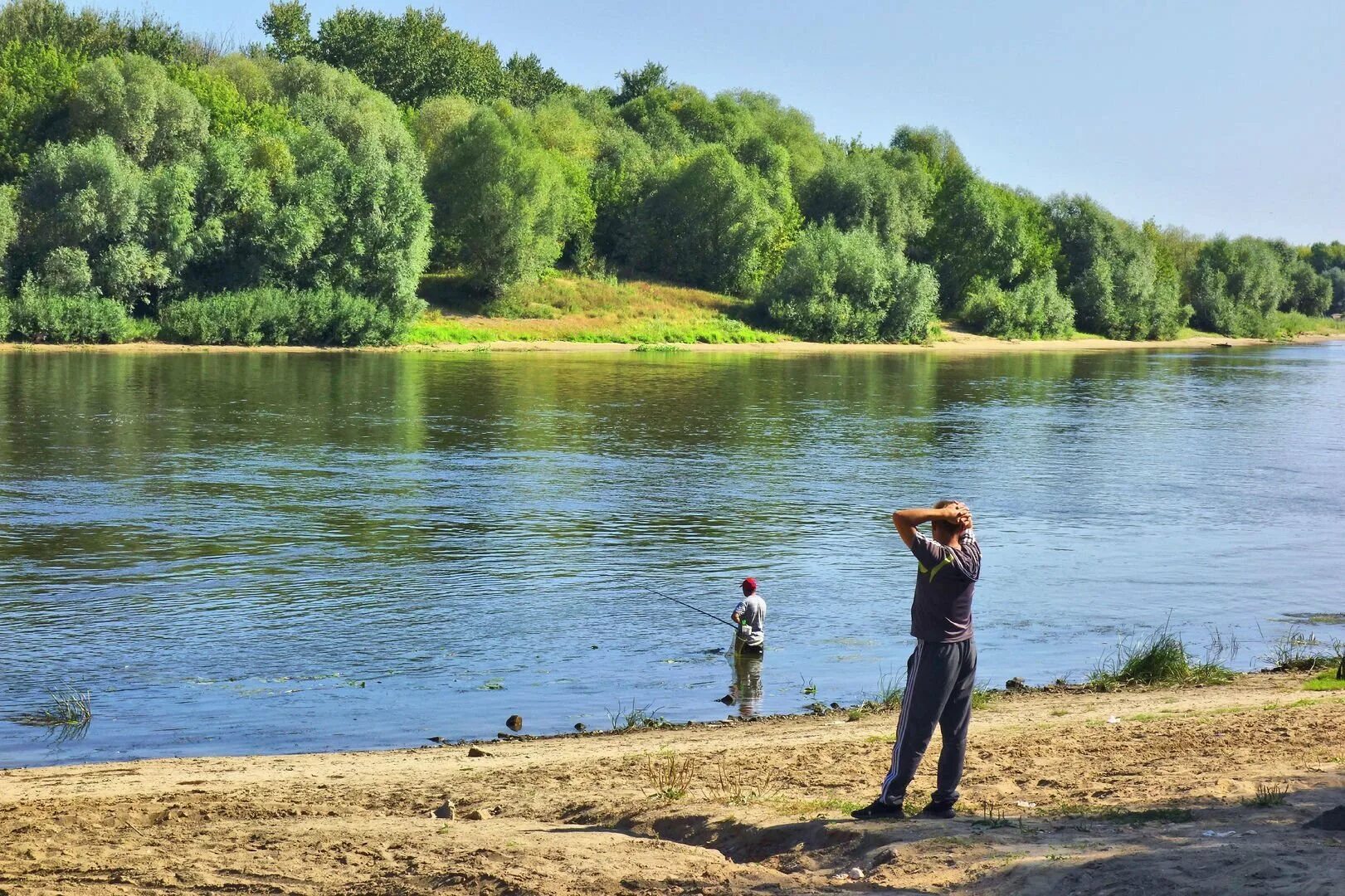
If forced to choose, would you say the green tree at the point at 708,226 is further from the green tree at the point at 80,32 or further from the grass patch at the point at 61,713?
the grass patch at the point at 61,713

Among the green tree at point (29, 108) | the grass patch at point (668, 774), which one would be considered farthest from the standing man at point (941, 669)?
the green tree at point (29, 108)

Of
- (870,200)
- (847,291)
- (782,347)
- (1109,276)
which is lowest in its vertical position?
(782,347)

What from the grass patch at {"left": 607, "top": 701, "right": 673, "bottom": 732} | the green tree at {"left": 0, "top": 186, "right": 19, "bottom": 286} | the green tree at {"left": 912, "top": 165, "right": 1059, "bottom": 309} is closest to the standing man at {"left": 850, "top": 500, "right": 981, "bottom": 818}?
the grass patch at {"left": 607, "top": 701, "right": 673, "bottom": 732}

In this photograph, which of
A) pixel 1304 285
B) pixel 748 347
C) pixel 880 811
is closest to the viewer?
pixel 880 811

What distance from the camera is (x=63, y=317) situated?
7531 cm

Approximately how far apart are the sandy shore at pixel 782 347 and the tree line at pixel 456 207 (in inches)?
59.6

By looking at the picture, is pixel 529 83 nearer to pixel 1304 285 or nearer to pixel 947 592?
pixel 1304 285

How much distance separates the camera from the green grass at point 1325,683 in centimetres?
1570

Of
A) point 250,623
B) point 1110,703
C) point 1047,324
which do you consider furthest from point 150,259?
point 1047,324

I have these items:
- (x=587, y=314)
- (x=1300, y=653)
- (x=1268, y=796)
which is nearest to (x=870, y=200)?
(x=587, y=314)

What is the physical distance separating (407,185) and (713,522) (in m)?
63.7

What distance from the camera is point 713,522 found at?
3006 centimetres

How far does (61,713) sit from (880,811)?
9606 millimetres

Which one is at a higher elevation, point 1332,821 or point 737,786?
point 1332,821
